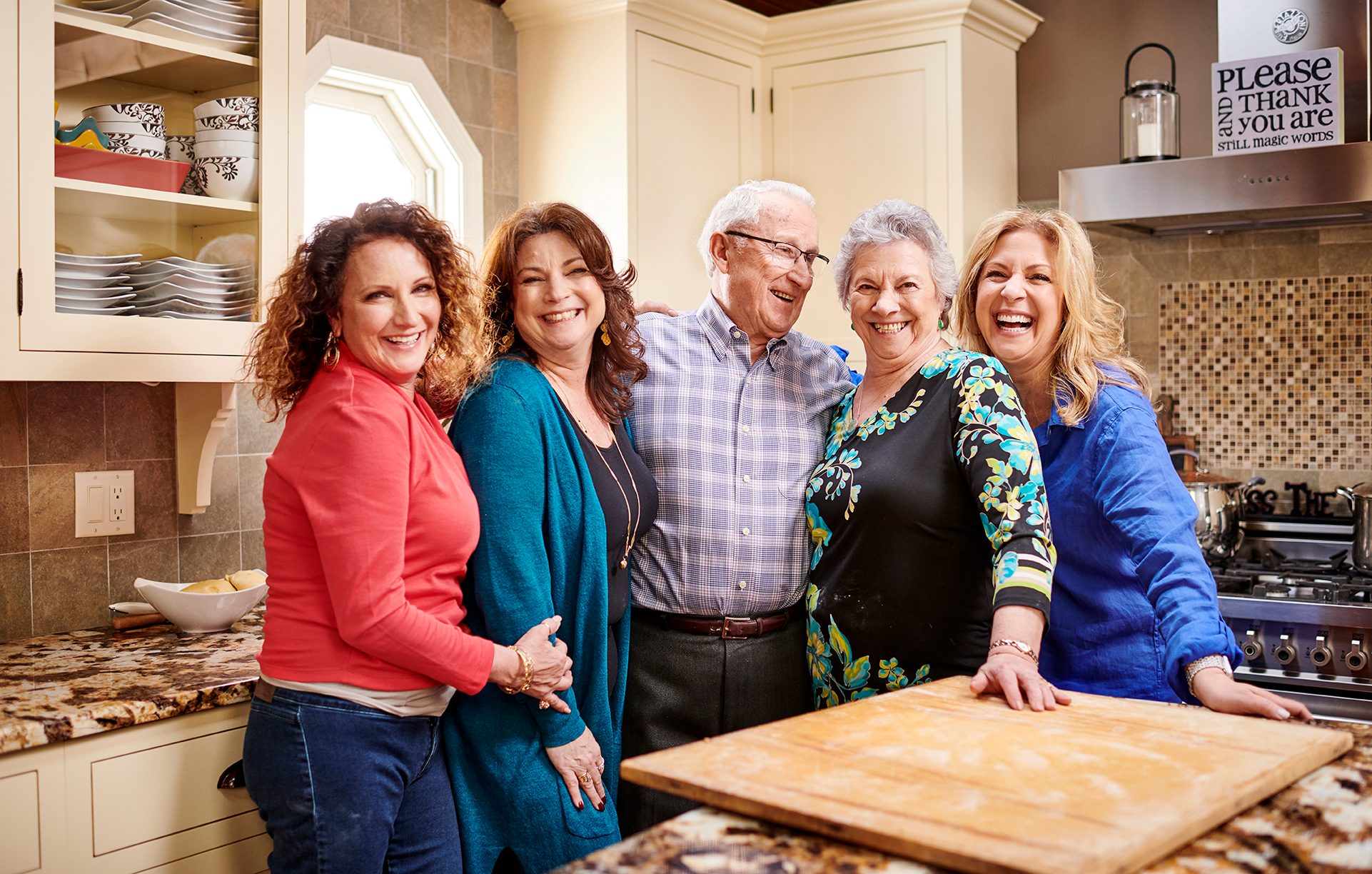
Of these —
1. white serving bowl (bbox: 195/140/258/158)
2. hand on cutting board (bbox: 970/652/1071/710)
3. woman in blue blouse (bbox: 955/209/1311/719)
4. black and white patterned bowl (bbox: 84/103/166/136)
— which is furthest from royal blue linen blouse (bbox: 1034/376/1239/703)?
black and white patterned bowl (bbox: 84/103/166/136)

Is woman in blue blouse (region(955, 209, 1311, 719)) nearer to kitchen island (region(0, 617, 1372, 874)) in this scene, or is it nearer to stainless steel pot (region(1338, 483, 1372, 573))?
kitchen island (region(0, 617, 1372, 874))

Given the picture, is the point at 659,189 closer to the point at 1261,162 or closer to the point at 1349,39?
the point at 1261,162

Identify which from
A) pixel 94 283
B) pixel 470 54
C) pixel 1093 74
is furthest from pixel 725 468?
pixel 1093 74

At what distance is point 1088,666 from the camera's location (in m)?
1.66

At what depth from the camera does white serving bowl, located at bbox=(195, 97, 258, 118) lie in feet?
6.83

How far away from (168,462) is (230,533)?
0.20 m

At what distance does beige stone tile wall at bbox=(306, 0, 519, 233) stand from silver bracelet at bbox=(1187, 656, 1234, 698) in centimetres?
204

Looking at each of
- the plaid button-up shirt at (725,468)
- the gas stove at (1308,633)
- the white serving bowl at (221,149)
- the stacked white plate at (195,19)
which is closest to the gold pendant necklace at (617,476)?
the plaid button-up shirt at (725,468)

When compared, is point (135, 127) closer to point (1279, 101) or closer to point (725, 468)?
point (725, 468)

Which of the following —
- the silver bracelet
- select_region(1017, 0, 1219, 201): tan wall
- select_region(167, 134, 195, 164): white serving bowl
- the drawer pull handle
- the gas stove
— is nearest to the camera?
the silver bracelet

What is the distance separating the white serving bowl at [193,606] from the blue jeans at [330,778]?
0.64 metres

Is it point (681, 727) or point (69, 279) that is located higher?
point (69, 279)

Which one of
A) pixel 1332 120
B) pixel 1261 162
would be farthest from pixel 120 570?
pixel 1332 120

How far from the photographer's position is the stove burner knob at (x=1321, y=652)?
2.47 metres
